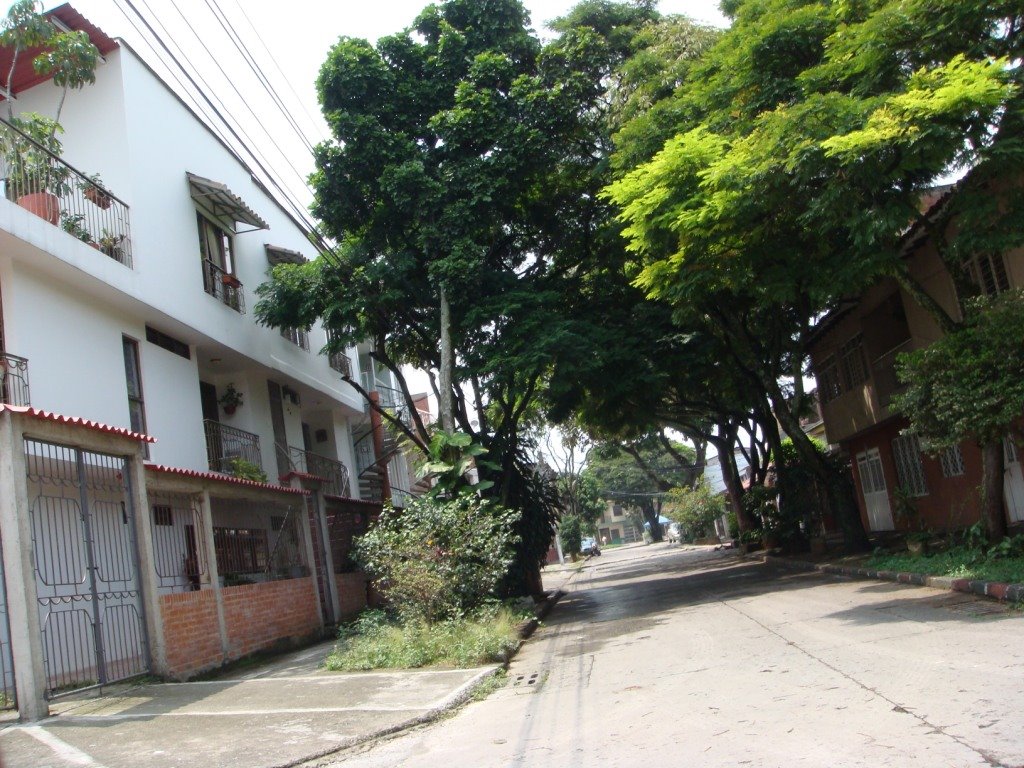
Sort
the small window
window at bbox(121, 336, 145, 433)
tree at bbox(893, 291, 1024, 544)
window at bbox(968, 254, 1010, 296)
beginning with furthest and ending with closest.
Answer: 1. window at bbox(968, 254, 1010, 296)
2. window at bbox(121, 336, 145, 433)
3. the small window
4. tree at bbox(893, 291, 1024, 544)

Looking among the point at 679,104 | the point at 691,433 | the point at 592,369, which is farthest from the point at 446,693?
the point at 691,433

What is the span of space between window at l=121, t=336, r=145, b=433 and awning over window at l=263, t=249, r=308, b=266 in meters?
6.79

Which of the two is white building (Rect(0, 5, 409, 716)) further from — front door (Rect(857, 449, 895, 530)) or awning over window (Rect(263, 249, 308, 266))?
front door (Rect(857, 449, 895, 530))

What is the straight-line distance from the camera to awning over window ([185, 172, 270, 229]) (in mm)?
17250

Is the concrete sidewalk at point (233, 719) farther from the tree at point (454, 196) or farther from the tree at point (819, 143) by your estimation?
the tree at point (454, 196)

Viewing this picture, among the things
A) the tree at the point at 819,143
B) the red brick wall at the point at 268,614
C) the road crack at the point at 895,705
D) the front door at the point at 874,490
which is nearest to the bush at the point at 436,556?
the red brick wall at the point at 268,614

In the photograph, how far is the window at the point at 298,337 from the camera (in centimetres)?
2132

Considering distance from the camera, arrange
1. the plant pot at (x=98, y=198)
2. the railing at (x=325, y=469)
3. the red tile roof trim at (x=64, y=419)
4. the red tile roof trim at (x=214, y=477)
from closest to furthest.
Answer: the red tile roof trim at (x=64, y=419) → the red tile roof trim at (x=214, y=477) → the plant pot at (x=98, y=198) → the railing at (x=325, y=469)

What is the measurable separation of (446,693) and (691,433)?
23.0 meters

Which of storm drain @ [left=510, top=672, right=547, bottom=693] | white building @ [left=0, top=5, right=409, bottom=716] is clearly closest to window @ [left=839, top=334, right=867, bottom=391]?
white building @ [left=0, top=5, right=409, bottom=716]

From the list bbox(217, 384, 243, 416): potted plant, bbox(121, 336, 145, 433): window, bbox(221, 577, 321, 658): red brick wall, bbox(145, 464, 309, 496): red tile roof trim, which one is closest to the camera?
bbox(145, 464, 309, 496): red tile roof trim

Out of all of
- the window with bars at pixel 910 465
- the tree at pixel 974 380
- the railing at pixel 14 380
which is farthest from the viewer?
the window with bars at pixel 910 465

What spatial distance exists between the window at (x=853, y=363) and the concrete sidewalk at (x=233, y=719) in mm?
15912

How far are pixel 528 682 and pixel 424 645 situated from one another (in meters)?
2.00
